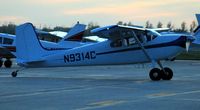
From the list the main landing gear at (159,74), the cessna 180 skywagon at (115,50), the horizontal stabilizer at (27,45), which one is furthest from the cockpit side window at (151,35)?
the horizontal stabilizer at (27,45)

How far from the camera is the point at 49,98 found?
12.9 metres

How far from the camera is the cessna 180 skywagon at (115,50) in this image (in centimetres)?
1964

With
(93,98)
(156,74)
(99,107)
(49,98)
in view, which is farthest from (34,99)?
(156,74)

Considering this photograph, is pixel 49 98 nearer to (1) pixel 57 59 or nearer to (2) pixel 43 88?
(2) pixel 43 88

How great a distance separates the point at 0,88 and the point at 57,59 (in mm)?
5781

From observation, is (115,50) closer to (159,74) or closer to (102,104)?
(159,74)

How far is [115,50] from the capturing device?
2067 centimetres

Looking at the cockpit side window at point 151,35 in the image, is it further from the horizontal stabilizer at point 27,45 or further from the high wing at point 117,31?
the horizontal stabilizer at point 27,45

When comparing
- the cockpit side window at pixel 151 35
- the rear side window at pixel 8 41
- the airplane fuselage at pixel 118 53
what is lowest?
the airplane fuselage at pixel 118 53

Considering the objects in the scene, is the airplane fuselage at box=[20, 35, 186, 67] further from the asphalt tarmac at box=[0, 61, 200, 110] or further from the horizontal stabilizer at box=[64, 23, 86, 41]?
the horizontal stabilizer at box=[64, 23, 86, 41]

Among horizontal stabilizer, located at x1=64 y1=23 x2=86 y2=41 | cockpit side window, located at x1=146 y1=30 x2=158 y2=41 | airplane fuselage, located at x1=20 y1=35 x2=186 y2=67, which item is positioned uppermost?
horizontal stabilizer, located at x1=64 y1=23 x2=86 y2=41

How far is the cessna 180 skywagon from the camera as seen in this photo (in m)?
19.6

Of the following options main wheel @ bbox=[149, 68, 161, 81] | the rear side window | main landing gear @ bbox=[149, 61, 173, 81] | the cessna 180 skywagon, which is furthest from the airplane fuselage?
the rear side window

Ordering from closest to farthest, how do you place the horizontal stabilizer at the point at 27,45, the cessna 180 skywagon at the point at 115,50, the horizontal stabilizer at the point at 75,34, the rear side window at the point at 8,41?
the cessna 180 skywagon at the point at 115,50, the horizontal stabilizer at the point at 27,45, the horizontal stabilizer at the point at 75,34, the rear side window at the point at 8,41
